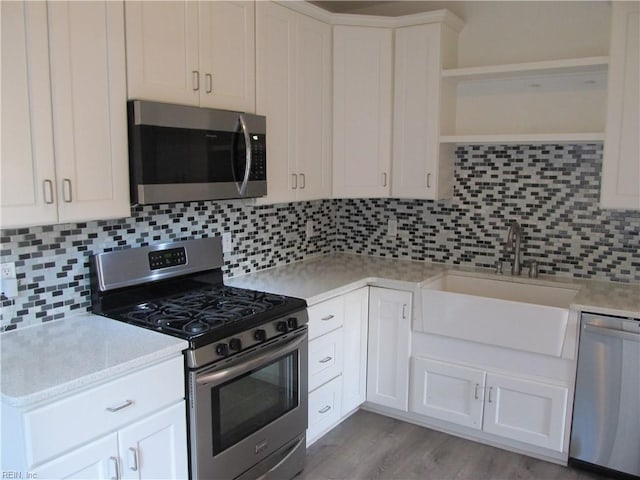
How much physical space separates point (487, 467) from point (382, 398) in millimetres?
700

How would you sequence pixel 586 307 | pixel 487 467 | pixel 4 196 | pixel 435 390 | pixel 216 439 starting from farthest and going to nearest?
pixel 435 390 < pixel 487 467 < pixel 586 307 < pixel 216 439 < pixel 4 196

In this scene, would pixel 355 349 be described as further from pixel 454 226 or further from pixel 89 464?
pixel 89 464

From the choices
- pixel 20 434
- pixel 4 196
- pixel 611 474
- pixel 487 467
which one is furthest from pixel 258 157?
pixel 611 474

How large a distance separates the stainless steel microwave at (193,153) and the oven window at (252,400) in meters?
0.81

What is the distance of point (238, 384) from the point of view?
2.18 metres

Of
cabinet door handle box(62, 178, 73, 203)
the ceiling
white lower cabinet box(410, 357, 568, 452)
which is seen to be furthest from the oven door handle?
the ceiling

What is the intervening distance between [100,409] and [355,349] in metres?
1.66

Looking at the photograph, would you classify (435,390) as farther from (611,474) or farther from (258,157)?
(258,157)

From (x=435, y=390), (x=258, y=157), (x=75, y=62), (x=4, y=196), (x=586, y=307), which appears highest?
(x=75, y=62)

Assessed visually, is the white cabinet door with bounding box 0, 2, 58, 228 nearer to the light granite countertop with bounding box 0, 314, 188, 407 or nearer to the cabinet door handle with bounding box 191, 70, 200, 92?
the light granite countertop with bounding box 0, 314, 188, 407

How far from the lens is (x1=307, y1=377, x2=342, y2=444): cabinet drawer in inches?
109

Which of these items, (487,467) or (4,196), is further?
(487,467)

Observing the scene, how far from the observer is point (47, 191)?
1.85m

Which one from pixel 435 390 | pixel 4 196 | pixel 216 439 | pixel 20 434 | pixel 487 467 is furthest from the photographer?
pixel 435 390
